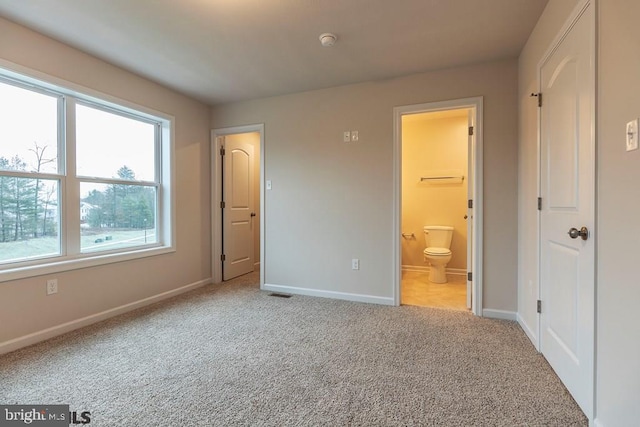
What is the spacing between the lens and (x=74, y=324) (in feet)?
8.18

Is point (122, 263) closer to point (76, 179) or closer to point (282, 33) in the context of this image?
point (76, 179)

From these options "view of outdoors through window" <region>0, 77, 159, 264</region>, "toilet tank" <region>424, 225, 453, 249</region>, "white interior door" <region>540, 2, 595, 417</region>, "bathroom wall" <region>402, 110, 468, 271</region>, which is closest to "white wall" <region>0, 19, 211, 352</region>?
"view of outdoors through window" <region>0, 77, 159, 264</region>

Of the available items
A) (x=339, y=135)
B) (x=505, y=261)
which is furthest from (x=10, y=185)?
(x=505, y=261)

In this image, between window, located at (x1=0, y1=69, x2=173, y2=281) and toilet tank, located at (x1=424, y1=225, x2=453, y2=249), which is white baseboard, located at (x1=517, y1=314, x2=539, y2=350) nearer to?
toilet tank, located at (x1=424, y1=225, x2=453, y2=249)

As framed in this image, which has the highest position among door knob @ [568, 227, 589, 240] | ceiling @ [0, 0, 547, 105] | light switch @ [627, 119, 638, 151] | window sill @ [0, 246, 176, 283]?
ceiling @ [0, 0, 547, 105]

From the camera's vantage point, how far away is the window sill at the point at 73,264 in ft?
7.05

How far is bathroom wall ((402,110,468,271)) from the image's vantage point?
14.3 feet

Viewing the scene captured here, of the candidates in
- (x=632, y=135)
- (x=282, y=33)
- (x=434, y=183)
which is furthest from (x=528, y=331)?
(x=282, y=33)

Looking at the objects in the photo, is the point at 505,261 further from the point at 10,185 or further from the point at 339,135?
the point at 10,185

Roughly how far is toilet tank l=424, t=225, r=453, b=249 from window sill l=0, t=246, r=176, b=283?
11.3 ft

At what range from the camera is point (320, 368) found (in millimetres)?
1874

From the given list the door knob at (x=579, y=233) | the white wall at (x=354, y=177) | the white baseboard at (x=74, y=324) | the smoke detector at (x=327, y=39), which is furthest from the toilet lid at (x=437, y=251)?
the white baseboard at (x=74, y=324)

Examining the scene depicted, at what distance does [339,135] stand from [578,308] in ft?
8.21

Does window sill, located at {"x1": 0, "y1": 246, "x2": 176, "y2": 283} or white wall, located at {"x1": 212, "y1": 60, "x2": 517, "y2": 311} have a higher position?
white wall, located at {"x1": 212, "y1": 60, "x2": 517, "y2": 311}
